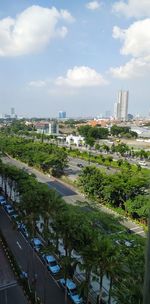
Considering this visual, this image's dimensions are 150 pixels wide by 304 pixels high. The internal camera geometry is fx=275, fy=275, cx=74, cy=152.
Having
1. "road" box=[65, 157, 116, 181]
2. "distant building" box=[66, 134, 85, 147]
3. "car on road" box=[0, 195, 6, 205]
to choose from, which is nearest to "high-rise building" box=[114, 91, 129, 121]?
"distant building" box=[66, 134, 85, 147]

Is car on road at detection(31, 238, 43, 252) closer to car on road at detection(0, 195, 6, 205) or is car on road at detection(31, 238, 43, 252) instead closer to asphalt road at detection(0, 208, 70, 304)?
asphalt road at detection(0, 208, 70, 304)

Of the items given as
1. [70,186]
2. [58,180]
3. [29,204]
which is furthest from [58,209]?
[58,180]

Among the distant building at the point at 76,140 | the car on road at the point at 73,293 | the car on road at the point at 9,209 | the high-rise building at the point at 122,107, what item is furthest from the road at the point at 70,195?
the high-rise building at the point at 122,107

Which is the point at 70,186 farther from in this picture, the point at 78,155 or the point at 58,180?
the point at 78,155

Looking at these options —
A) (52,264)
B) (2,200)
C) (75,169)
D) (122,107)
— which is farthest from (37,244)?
A: (122,107)

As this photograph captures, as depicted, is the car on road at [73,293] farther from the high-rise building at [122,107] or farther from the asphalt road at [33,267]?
the high-rise building at [122,107]
